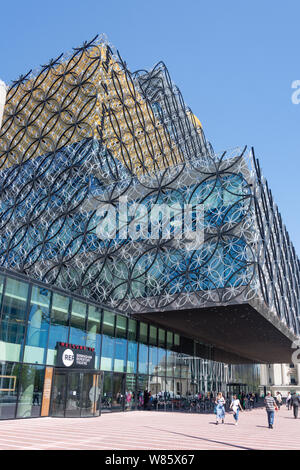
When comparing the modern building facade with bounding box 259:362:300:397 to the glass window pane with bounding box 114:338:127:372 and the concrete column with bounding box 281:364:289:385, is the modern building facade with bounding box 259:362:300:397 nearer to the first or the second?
the concrete column with bounding box 281:364:289:385

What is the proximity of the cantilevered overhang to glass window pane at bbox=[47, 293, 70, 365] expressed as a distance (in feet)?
27.1

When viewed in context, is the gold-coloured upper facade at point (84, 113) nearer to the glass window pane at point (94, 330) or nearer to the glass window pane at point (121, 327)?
the glass window pane at point (121, 327)

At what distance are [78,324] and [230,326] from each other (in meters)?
16.3

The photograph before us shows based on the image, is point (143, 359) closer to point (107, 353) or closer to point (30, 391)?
point (107, 353)

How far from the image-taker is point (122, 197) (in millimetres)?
36219

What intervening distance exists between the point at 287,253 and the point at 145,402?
28611 millimetres

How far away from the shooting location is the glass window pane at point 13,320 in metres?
21.8

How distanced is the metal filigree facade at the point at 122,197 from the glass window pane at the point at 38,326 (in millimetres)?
9376

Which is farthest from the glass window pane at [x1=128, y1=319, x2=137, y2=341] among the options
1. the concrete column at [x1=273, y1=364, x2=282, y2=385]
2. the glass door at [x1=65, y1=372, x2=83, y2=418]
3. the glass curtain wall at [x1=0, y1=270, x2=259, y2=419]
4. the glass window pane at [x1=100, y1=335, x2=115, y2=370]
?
the concrete column at [x1=273, y1=364, x2=282, y2=385]

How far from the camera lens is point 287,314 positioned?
146 feet

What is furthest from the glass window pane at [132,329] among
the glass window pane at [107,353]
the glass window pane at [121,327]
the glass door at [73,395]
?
the glass door at [73,395]

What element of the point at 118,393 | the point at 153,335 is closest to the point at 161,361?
the point at 153,335

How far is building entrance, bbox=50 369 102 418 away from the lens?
23.4m

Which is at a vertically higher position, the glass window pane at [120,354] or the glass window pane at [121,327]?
the glass window pane at [121,327]
